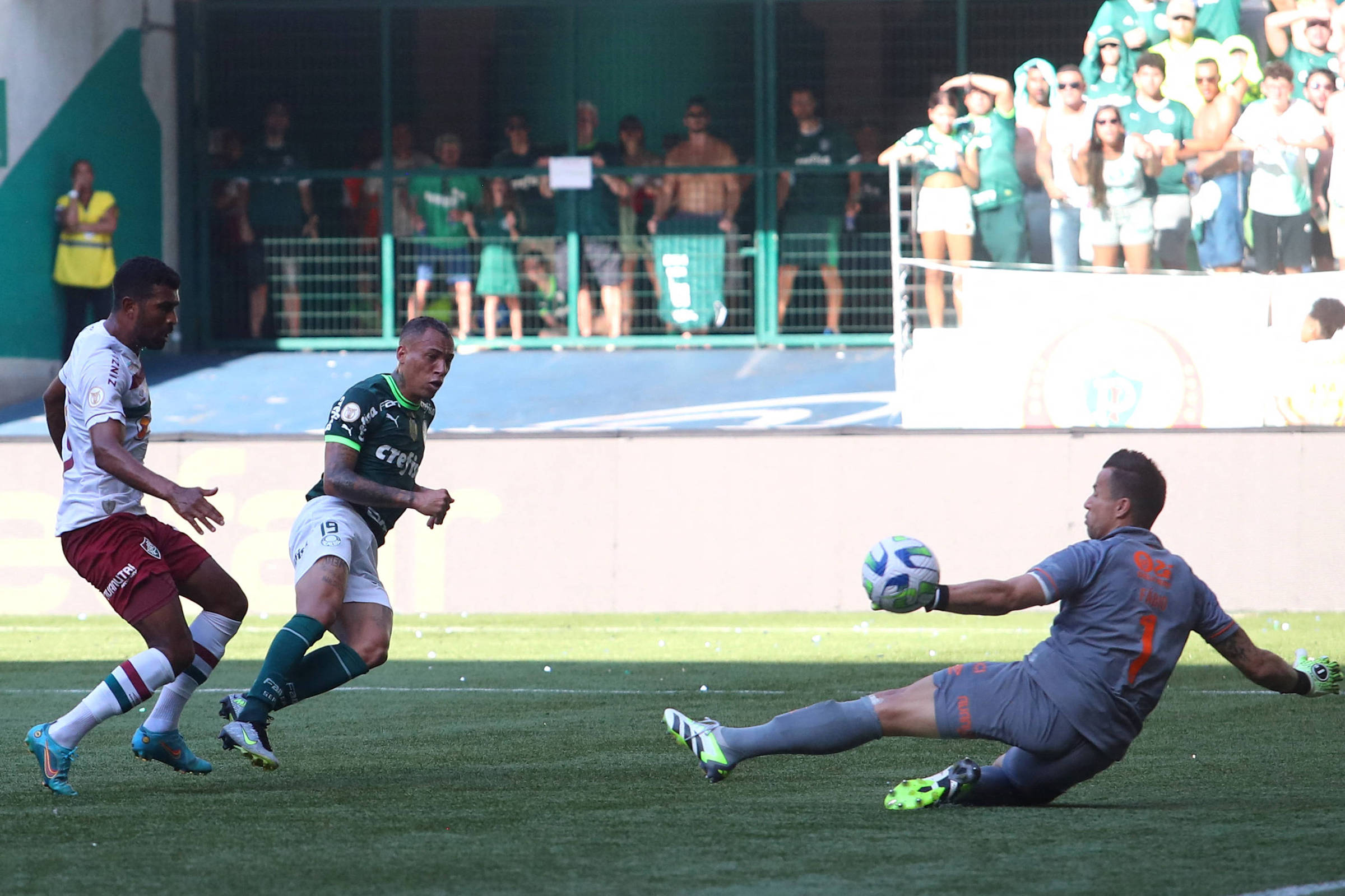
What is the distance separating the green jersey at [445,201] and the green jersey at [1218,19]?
826 cm

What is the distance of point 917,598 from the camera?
17.6 ft

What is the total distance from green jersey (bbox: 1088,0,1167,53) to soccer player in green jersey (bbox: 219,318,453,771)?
39.2 ft

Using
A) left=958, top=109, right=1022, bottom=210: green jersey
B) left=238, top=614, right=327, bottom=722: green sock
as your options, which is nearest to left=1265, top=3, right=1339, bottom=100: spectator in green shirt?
left=958, top=109, right=1022, bottom=210: green jersey

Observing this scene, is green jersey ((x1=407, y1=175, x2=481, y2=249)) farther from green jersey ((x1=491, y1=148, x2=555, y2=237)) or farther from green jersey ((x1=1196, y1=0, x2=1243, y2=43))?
green jersey ((x1=1196, y1=0, x2=1243, y2=43))

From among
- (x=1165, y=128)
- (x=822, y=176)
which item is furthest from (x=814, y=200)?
(x=1165, y=128)

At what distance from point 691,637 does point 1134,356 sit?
14.7 feet

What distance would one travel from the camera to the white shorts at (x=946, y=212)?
15953mm

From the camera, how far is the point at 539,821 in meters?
5.80

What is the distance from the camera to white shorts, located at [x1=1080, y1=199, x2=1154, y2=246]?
15445 millimetres

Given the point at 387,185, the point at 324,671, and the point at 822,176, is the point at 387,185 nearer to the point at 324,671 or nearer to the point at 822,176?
the point at 822,176

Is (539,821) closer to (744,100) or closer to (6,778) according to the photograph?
(6,778)

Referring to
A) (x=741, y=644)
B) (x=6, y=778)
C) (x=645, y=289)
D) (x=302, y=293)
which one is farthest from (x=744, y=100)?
(x=6, y=778)

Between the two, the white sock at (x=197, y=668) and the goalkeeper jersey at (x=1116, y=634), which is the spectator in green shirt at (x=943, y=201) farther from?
the goalkeeper jersey at (x=1116, y=634)

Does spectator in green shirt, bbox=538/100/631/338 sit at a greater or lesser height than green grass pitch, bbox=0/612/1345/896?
greater
